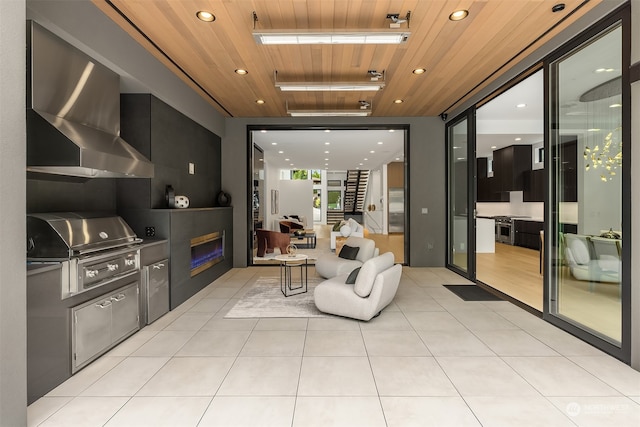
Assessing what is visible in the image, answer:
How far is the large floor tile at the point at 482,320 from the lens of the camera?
3787 millimetres

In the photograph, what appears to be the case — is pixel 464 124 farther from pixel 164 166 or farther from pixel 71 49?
pixel 71 49

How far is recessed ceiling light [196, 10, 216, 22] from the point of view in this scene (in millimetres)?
3213

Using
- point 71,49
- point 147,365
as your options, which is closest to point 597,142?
point 147,365

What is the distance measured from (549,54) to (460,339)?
11.0 feet

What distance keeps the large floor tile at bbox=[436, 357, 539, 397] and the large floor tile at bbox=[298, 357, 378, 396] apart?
2.20 ft

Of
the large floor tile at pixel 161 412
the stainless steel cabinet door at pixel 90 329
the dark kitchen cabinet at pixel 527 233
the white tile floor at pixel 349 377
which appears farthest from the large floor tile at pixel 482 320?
the dark kitchen cabinet at pixel 527 233

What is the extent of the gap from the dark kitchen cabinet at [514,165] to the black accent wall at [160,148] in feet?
29.8

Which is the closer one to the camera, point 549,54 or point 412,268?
point 549,54

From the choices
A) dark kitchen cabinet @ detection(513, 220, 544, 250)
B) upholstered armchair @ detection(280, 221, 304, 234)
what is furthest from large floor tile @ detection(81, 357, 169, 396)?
dark kitchen cabinet @ detection(513, 220, 544, 250)

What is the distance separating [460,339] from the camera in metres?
3.45

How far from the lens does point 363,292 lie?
3887 millimetres

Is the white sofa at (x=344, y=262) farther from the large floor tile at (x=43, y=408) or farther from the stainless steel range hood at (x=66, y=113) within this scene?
the large floor tile at (x=43, y=408)

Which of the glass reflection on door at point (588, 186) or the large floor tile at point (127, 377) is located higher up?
the glass reflection on door at point (588, 186)

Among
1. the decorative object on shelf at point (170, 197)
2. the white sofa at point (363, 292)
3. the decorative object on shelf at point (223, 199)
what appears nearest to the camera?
the white sofa at point (363, 292)
